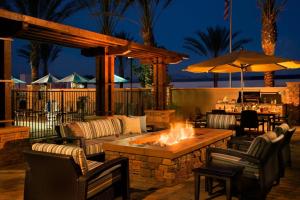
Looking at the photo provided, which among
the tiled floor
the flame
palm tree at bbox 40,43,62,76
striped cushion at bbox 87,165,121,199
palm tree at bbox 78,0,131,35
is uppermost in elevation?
palm tree at bbox 78,0,131,35

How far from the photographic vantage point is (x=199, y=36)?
28219mm

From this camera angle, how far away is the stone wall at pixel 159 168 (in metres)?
5.36

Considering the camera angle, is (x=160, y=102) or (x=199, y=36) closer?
(x=160, y=102)

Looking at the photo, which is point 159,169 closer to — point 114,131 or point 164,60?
point 114,131

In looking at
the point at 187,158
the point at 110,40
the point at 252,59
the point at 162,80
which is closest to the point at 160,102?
the point at 162,80

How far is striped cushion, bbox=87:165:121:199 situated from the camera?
3823mm

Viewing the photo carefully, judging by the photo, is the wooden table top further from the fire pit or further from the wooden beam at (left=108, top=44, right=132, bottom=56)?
the wooden beam at (left=108, top=44, right=132, bottom=56)

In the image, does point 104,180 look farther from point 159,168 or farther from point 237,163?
point 237,163

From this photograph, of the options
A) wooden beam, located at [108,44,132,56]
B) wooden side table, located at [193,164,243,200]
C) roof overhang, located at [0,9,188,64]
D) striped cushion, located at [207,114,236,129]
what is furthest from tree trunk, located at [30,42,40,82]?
wooden side table, located at [193,164,243,200]

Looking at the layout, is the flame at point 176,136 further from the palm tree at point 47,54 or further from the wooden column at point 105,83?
the palm tree at point 47,54

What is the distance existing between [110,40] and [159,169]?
4.21m

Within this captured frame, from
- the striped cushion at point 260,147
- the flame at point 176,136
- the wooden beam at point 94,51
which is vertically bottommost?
the flame at point 176,136

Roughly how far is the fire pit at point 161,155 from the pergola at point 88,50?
2664mm

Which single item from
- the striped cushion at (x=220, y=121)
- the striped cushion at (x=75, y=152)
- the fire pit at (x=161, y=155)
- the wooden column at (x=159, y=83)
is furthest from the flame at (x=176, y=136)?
the wooden column at (x=159, y=83)
